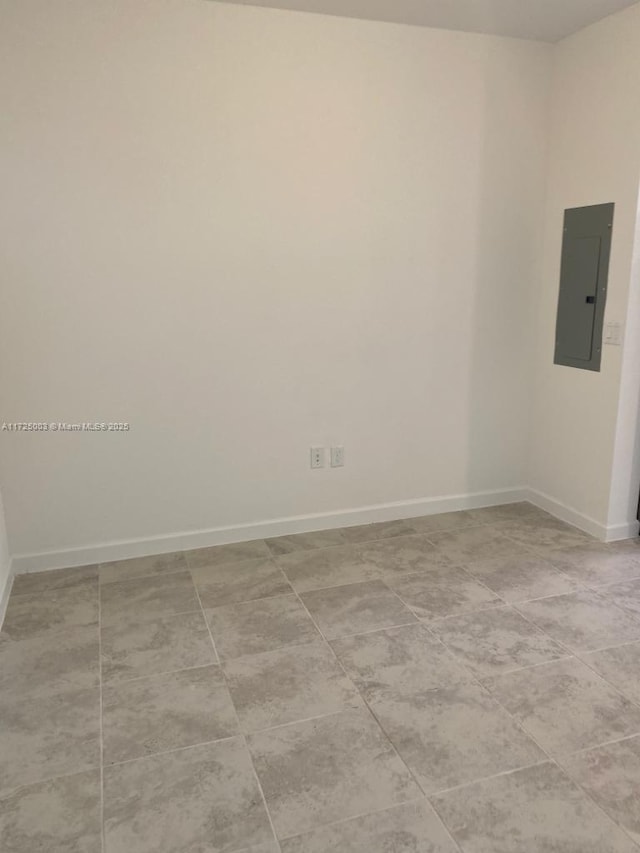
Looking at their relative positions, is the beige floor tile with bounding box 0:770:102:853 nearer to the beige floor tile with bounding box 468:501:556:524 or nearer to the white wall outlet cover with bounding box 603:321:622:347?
the beige floor tile with bounding box 468:501:556:524

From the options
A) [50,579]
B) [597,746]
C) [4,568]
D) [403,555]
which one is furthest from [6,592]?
[597,746]

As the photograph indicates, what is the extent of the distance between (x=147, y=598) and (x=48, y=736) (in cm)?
84

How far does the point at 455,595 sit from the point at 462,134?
229 cm

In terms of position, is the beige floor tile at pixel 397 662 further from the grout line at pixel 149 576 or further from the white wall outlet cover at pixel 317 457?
the white wall outlet cover at pixel 317 457

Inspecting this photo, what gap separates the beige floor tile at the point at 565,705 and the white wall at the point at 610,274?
128 centimetres

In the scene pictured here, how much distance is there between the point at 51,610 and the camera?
2.59 meters

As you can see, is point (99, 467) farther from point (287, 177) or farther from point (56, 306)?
point (287, 177)

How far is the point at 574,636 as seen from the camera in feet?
7.81

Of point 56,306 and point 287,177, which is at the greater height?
point 287,177

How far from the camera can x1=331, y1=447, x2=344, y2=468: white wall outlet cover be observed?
3336mm

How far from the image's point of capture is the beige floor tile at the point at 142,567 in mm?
2895

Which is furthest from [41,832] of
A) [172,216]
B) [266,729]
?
[172,216]

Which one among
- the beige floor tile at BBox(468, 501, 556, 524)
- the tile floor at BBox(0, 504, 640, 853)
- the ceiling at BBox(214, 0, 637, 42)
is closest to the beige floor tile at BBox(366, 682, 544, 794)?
the tile floor at BBox(0, 504, 640, 853)

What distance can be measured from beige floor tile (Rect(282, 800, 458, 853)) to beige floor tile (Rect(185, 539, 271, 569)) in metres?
1.57
